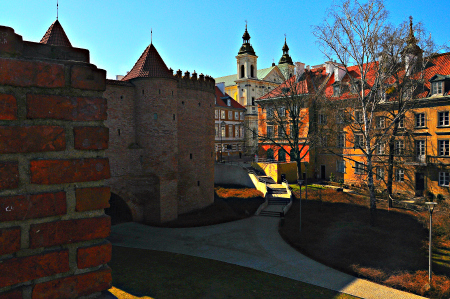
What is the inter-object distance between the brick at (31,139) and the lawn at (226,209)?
77.5 ft

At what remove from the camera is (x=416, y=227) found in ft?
72.3

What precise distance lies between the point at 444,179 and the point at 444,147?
301 centimetres

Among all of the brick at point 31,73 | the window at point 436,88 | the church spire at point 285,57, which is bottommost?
the brick at point 31,73

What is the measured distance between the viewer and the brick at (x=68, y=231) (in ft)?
6.16

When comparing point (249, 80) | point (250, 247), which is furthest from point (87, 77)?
point (249, 80)

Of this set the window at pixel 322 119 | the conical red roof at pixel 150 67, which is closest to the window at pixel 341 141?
the window at pixel 322 119

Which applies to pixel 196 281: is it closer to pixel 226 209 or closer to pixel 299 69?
pixel 226 209

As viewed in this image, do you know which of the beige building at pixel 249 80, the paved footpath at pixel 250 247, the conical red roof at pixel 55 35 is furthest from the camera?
the beige building at pixel 249 80

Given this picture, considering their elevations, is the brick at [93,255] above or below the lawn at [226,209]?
above

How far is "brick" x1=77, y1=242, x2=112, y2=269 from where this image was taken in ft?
6.57

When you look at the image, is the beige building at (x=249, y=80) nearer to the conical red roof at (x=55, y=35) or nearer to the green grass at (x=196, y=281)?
the conical red roof at (x=55, y=35)

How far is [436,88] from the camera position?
31.5 metres

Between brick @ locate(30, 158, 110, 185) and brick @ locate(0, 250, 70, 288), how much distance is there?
426mm

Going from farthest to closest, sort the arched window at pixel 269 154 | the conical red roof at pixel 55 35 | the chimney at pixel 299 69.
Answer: the arched window at pixel 269 154 → the chimney at pixel 299 69 → the conical red roof at pixel 55 35
